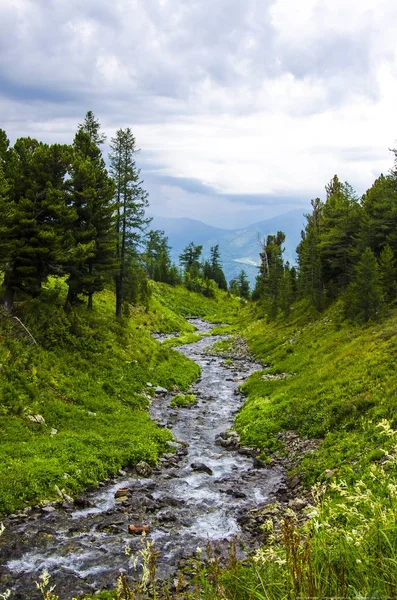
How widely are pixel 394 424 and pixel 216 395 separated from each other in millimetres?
17478

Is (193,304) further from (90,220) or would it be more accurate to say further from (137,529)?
(137,529)

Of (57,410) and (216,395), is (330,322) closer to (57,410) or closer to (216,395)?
(216,395)

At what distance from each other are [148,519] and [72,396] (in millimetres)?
11611

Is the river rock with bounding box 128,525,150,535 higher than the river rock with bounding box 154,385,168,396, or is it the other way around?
the river rock with bounding box 154,385,168,396

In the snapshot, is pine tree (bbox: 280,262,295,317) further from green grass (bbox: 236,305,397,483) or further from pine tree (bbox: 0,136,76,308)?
pine tree (bbox: 0,136,76,308)

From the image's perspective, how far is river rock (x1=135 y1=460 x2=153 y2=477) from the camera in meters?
18.8

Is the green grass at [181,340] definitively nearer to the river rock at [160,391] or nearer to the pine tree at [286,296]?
the pine tree at [286,296]

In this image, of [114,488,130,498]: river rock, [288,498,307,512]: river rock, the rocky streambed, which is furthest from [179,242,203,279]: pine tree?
[288,498,307,512]: river rock

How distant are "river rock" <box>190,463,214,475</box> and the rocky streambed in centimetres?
5

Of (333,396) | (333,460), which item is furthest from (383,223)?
(333,460)

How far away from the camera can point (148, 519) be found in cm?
1484

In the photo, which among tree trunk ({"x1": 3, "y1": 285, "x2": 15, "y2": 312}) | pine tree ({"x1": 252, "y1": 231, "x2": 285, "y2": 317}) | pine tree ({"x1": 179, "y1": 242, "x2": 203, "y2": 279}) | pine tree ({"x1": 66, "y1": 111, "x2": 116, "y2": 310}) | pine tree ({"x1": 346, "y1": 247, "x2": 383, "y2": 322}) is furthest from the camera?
pine tree ({"x1": 179, "y1": 242, "x2": 203, "y2": 279})

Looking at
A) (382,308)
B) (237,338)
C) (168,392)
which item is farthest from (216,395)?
Result: (237,338)

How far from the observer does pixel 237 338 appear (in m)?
65.8
